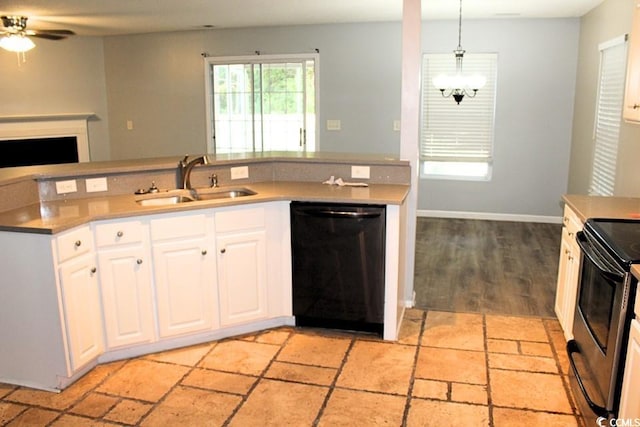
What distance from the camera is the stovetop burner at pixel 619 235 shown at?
7.14 feet

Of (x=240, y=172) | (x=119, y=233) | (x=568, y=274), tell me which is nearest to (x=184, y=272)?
(x=119, y=233)

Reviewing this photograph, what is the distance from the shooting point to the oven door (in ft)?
6.84

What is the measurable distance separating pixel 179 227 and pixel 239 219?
35 cm

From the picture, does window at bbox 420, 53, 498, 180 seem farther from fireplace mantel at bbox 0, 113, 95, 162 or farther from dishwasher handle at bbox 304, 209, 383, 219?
fireplace mantel at bbox 0, 113, 95, 162

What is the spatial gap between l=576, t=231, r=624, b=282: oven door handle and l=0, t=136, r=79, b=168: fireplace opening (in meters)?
6.62

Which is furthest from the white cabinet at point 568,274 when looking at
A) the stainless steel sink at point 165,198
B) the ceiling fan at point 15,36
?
the ceiling fan at point 15,36

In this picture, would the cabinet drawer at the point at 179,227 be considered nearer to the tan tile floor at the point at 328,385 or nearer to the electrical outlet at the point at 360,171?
the tan tile floor at the point at 328,385

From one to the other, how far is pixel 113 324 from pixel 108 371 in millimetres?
251

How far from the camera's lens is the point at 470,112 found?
6637mm

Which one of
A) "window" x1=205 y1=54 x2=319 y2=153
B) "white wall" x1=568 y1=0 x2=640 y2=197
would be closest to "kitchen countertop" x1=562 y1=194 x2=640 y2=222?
"white wall" x1=568 y1=0 x2=640 y2=197

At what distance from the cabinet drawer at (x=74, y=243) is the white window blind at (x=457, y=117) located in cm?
480

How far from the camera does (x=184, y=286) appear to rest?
3.19 meters

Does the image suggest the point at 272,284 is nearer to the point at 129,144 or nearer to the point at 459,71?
the point at 459,71

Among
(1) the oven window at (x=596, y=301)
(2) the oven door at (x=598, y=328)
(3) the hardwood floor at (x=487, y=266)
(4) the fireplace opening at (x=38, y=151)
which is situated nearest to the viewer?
(2) the oven door at (x=598, y=328)
